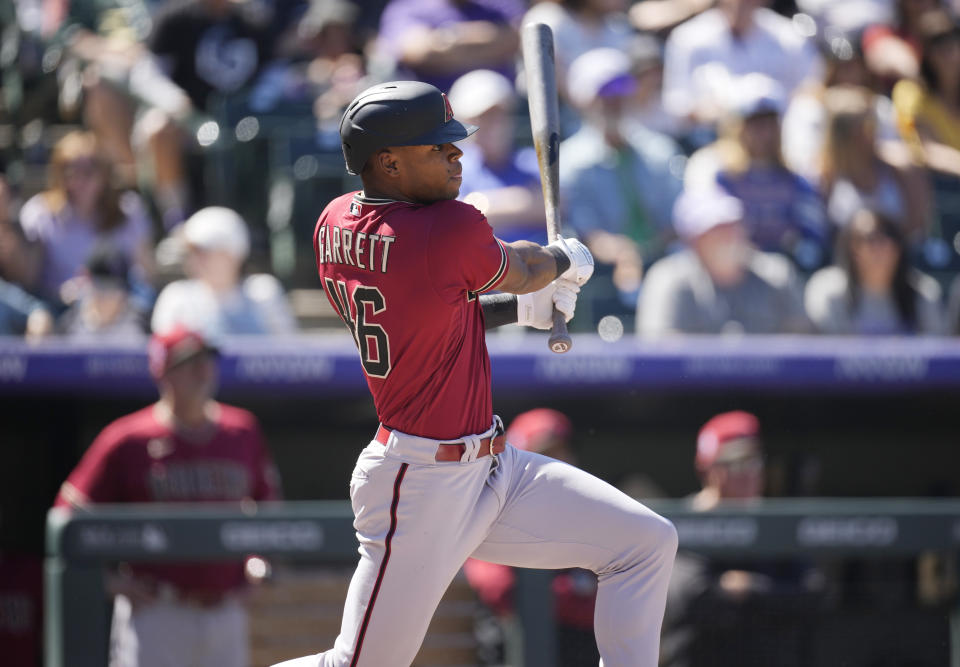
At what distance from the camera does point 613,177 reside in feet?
21.1

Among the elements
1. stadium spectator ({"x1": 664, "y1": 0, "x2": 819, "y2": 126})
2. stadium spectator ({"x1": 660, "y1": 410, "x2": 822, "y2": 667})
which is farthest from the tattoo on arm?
stadium spectator ({"x1": 664, "y1": 0, "x2": 819, "y2": 126})

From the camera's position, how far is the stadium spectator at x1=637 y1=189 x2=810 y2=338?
5.91 metres

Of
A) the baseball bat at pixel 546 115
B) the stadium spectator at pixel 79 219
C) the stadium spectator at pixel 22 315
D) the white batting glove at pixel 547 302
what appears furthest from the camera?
the stadium spectator at pixel 79 219

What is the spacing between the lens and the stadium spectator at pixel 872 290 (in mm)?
6164

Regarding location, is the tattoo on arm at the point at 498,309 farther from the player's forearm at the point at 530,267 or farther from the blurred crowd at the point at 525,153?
the blurred crowd at the point at 525,153

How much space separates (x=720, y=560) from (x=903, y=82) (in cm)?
380

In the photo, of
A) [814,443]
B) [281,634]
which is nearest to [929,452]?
[814,443]

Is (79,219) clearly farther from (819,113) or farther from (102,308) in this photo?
(819,113)

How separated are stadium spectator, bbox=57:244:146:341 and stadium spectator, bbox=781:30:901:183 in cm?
322

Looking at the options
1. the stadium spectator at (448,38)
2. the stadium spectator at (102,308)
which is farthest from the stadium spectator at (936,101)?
the stadium spectator at (102,308)

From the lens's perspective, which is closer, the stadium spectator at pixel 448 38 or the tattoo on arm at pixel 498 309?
the tattoo on arm at pixel 498 309

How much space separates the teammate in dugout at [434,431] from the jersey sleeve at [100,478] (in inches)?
79.0

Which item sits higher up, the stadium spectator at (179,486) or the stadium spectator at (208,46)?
the stadium spectator at (208,46)

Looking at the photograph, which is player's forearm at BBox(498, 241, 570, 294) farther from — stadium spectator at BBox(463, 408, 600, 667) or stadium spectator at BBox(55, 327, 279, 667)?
stadium spectator at BBox(55, 327, 279, 667)
